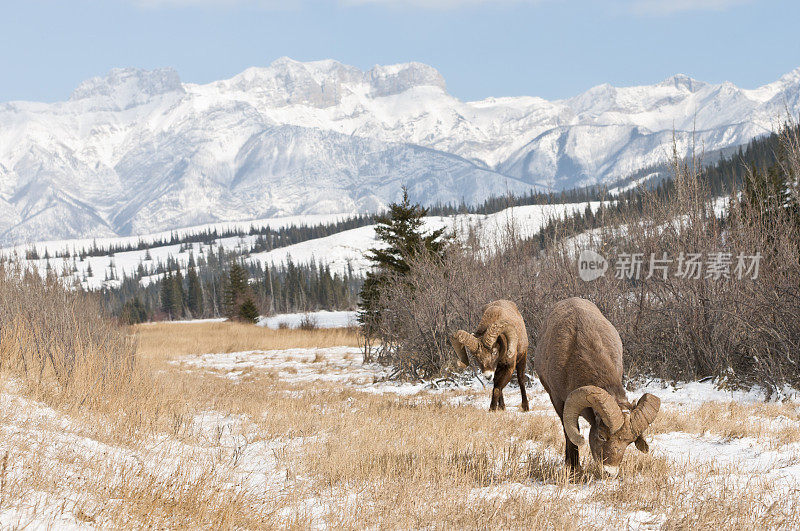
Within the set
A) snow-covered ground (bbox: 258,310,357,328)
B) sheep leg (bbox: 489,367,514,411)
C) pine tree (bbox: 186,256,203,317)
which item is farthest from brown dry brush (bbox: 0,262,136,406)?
pine tree (bbox: 186,256,203,317)

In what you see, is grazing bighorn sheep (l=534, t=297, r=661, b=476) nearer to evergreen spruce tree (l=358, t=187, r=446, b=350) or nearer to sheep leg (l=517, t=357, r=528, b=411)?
sheep leg (l=517, t=357, r=528, b=411)

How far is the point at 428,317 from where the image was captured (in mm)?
14547

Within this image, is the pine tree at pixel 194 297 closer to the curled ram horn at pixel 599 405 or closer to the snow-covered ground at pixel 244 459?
the snow-covered ground at pixel 244 459

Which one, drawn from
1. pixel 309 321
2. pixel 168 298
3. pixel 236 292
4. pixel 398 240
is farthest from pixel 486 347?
pixel 168 298

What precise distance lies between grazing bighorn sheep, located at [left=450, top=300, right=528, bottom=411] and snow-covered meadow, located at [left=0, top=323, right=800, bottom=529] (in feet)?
2.15

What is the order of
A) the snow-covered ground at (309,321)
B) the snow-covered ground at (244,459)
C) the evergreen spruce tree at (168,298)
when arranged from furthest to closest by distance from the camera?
the evergreen spruce tree at (168,298) → the snow-covered ground at (309,321) → the snow-covered ground at (244,459)

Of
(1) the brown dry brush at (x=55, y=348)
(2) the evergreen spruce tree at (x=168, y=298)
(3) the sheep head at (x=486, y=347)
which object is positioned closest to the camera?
(1) the brown dry brush at (x=55, y=348)

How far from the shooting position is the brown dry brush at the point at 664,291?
10.4m

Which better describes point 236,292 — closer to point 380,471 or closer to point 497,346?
point 497,346

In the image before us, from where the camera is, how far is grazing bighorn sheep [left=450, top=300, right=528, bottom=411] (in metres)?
8.69

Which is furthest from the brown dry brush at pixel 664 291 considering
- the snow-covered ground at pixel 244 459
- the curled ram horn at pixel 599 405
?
the curled ram horn at pixel 599 405

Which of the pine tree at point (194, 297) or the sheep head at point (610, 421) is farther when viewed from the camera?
the pine tree at point (194, 297)

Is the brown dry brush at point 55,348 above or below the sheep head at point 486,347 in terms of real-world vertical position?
above

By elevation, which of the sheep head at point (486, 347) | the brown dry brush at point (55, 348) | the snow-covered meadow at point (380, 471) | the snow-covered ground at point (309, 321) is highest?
the brown dry brush at point (55, 348)
